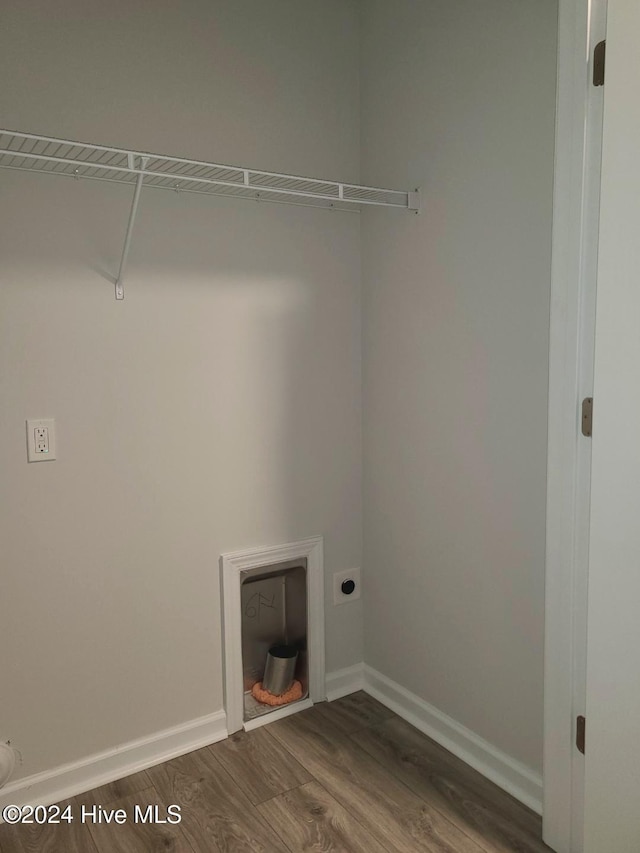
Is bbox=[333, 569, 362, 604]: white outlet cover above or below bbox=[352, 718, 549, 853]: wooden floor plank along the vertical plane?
above

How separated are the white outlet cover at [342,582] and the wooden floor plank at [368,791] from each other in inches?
Answer: 16.3

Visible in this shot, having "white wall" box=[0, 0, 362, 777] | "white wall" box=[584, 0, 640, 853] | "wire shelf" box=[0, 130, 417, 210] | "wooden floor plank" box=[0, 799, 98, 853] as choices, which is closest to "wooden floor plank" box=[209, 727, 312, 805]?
"white wall" box=[0, 0, 362, 777]

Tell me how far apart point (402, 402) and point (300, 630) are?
929 mm

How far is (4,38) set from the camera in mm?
1796

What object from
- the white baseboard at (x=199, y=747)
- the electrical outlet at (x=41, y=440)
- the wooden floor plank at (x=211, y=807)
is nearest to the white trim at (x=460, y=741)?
the white baseboard at (x=199, y=747)

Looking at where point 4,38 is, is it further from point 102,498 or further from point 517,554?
point 517,554

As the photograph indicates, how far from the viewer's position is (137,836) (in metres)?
1.84

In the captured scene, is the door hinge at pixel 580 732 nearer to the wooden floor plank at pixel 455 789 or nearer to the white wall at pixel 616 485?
the white wall at pixel 616 485

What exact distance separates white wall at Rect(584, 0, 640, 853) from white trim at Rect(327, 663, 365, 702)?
1.06m

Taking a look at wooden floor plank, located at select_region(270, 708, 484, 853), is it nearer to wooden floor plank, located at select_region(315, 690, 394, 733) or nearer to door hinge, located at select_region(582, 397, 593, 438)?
wooden floor plank, located at select_region(315, 690, 394, 733)

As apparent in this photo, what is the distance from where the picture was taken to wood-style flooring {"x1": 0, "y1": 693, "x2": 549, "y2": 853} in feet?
5.93

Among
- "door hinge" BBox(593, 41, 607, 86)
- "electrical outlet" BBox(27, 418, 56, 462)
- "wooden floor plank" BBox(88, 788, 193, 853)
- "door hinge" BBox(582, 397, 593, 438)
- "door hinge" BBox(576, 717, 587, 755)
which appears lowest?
"wooden floor plank" BBox(88, 788, 193, 853)

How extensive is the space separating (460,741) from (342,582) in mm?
678

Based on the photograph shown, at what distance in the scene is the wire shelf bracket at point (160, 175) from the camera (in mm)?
1691
